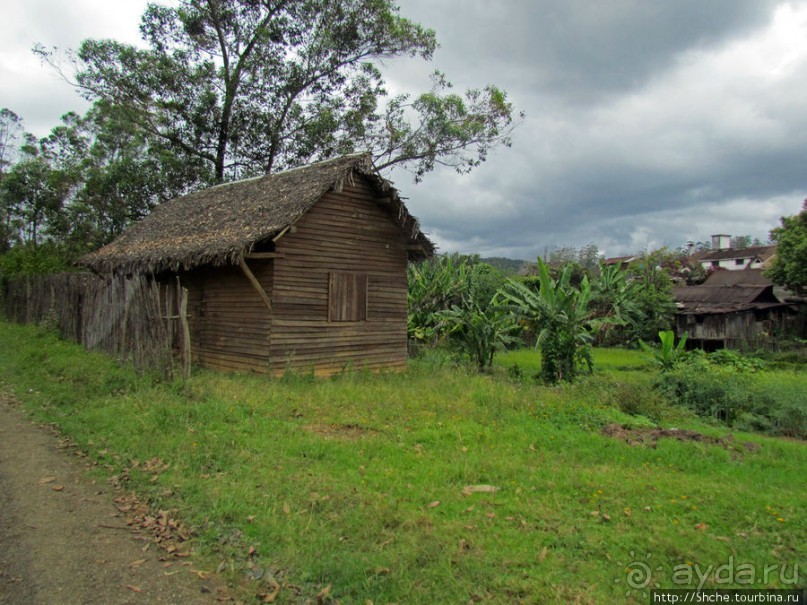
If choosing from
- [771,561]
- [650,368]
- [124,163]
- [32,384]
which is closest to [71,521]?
[771,561]

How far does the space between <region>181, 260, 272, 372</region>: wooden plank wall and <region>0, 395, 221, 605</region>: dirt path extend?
6.17 meters

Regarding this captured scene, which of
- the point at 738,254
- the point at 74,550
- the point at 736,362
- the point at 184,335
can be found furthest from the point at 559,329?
the point at 738,254

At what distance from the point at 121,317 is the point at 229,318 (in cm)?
239

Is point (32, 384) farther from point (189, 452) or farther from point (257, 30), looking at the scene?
point (257, 30)

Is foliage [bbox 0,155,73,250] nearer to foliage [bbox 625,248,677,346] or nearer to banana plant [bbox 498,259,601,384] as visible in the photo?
banana plant [bbox 498,259,601,384]

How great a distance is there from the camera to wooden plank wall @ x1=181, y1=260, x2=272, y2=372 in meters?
12.2

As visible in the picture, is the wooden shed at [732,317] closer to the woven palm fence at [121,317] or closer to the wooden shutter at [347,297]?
the wooden shutter at [347,297]

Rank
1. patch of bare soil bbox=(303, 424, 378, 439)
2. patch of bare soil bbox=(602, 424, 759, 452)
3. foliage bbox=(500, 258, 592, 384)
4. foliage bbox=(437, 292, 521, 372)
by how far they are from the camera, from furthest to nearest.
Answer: foliage bbox=(437, 292, 521, 372) → foliage bbox=(500, 258, 592, 384) → patch of bare soil bbox=(303, 424, 378, 439) → patch of bare soil bbox=(602, 424, 759, 452)

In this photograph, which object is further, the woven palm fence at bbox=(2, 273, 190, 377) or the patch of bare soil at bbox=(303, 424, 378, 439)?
the woven palm fence at bbox=(2, 273, 190, 377)

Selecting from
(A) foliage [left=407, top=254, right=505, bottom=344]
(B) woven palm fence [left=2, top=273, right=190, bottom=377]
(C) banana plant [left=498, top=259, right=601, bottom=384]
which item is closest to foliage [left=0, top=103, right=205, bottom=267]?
(B) woven palm fence [left=2, top=273, right=190, bottom=377]

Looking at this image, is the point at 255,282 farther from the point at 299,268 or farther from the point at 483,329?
the point at 483,329

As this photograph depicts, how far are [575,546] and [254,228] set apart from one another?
31.5ft

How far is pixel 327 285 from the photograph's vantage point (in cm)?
1301

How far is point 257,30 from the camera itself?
24031 mm
